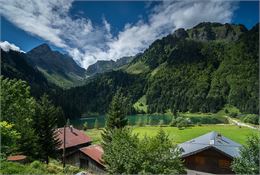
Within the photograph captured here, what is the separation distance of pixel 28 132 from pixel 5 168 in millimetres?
25231

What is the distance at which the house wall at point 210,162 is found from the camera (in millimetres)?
37981

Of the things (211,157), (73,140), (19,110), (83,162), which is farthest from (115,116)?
(211,157)

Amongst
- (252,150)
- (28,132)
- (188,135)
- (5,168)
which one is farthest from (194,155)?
(188,135)

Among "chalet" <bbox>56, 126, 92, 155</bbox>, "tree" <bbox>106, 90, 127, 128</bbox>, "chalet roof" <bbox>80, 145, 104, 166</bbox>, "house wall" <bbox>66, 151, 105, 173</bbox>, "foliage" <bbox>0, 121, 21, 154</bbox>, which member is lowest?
"house wall" <bbox>66, 151, 105, 173</bbox>

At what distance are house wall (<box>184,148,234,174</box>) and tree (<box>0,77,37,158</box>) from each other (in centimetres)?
2301

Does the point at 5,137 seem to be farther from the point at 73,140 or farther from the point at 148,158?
the point at 73,140

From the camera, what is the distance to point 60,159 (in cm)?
5941

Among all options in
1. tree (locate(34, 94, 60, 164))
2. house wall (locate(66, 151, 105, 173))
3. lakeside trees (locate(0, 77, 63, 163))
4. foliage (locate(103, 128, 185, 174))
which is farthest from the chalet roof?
foliage (locate(103, 128, 185, 174))

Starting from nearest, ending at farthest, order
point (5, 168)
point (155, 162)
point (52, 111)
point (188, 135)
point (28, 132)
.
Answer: point (5, 168)
point (155, 162)
point (28, 132)
point (52, 111)
point (188, 135)

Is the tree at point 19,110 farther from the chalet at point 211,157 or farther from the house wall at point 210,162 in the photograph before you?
the house wall at point 210,162

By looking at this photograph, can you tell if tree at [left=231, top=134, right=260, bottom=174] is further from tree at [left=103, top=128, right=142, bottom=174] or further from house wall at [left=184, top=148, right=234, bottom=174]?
house wall at [left=184, top=148, right=234, bottom=174]

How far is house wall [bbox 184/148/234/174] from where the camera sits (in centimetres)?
3798

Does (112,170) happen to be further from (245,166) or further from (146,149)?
(245,166)

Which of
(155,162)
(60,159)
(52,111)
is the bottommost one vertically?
→ (60,159)
